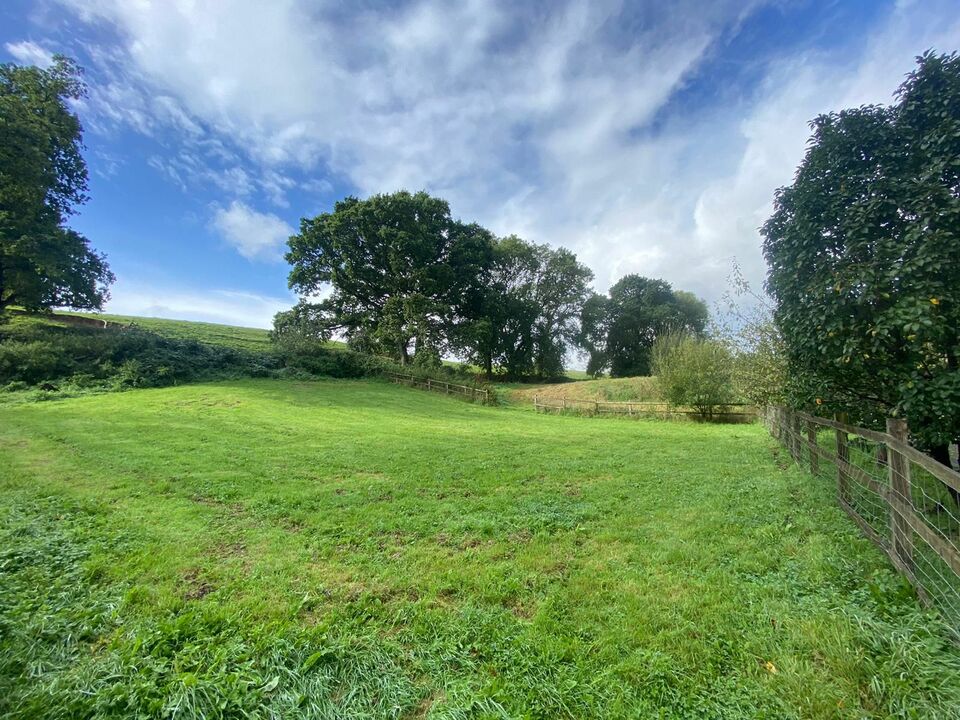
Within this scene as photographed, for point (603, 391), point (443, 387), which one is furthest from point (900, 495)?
point (603, 391)

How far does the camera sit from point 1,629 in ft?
9.37

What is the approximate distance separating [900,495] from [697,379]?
669 inches

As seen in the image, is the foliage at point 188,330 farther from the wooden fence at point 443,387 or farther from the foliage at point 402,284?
the wooden fence at point 443,387

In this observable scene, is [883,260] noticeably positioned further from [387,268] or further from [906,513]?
[387,268]

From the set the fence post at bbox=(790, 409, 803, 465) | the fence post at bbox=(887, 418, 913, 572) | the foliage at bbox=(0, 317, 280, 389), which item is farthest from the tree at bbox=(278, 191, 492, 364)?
the fence post at bbox=(887, 418, 913, 572)

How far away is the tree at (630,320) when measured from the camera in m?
40.9

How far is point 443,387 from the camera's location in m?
26.5

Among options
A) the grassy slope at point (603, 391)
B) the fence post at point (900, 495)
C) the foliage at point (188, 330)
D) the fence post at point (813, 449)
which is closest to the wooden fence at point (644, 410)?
the grassy slope at point (603, 391)

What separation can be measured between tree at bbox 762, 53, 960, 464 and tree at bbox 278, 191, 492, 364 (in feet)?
83.3

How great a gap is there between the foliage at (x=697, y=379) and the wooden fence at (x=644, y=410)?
0.33 metres

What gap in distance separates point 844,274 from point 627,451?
20.8ft

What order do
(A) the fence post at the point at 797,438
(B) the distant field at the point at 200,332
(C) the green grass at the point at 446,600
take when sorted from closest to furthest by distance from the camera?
(C) the green grass at the point at 446,600, (A) the fence post at the point at 797,438, (B) the distant field at the point at 200,332

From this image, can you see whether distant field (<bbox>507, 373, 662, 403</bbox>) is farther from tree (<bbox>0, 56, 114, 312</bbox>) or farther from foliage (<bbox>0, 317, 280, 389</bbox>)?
tree (<bbox>0, 56, 114, 312</bbox>)

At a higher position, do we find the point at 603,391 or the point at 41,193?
the point at 41,193
